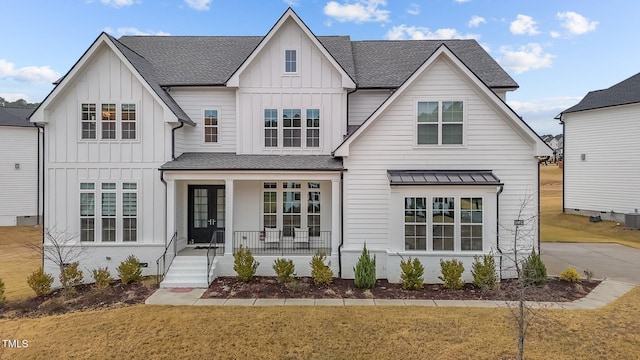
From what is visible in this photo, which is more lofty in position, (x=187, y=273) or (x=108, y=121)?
(x=108, y=121)

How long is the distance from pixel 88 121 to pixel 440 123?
13.6 metres

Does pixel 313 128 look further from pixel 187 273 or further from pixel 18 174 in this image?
pixel 18 174

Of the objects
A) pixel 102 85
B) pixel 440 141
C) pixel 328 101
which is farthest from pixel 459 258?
pixel 102 85

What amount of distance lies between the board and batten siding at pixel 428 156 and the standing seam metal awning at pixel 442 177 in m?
0.23

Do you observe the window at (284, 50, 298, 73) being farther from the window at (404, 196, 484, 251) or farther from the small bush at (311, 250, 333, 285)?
the small bush at (311, 250, 333, 285)

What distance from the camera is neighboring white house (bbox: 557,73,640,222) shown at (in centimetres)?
2441

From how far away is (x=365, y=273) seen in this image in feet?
39.7

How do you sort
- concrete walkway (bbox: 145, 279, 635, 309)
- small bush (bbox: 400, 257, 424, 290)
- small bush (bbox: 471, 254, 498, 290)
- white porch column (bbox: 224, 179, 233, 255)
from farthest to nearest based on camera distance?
1. white porch column (bbox: 224, 179, 233, 255)
2. small bush (bbox: 400, 257, 424, 290)
3. small bush (bbox: 471, 254, 498, 290)
4. concrete walkway (bbox: 145, 279, 635, 309)

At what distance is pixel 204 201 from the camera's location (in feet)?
51.8

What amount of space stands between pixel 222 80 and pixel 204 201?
534 centimetres

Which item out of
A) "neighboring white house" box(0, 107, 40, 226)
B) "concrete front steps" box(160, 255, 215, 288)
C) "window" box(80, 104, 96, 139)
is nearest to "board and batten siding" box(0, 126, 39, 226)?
"neighboring white house" box(0, 107, 40, 226)

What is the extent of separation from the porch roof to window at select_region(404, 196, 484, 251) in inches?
135

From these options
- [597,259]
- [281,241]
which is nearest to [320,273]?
[281,241]

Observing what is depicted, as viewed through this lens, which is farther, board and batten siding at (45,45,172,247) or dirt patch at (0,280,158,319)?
board and batten siding at (45,45,172,247)
